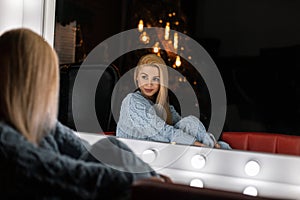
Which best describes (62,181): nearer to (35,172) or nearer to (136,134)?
(35,172)

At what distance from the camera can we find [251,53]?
142cm

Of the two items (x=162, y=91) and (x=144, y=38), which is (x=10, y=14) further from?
(x=162, y=91)

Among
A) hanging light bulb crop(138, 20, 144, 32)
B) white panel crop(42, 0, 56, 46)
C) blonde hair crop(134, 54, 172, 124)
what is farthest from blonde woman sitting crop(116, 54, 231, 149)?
white panel crop(42, 0, 56, 46)

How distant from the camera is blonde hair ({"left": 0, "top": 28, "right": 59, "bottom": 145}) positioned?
84cm

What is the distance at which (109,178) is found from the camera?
2.61 ft

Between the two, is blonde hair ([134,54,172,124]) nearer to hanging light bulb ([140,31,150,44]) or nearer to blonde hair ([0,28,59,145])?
hanging light bulb ([140,31,150,44])

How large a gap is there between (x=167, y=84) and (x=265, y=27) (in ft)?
1.31

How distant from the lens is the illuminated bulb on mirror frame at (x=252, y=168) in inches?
56.2

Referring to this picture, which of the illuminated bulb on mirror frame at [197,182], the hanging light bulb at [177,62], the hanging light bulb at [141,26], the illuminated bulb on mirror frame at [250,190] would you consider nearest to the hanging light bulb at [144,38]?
the hanging light bulb at [141,26]

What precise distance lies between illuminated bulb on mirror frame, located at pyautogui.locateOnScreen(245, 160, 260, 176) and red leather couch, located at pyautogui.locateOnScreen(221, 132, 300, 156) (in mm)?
46

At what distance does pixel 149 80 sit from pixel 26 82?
0.79 m

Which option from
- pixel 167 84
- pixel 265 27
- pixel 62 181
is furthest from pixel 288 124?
pixel 62 181

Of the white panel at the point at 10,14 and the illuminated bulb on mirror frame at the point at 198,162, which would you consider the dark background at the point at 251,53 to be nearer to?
the illuminated bulb on mirror frame at the point at 198,162

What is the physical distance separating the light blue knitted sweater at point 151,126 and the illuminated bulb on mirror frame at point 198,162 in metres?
0.05
